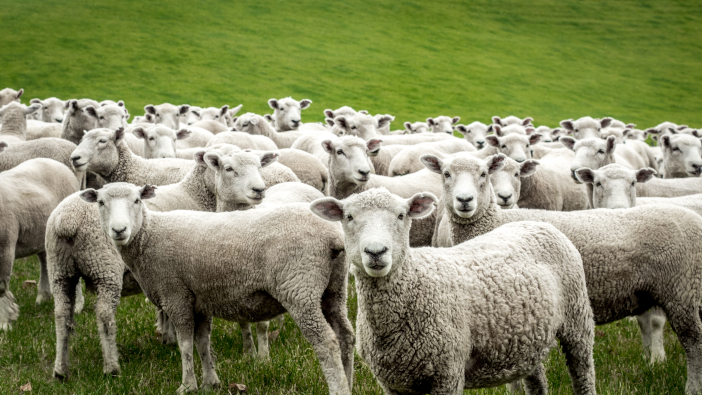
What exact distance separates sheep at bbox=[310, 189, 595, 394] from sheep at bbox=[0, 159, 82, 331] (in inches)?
171

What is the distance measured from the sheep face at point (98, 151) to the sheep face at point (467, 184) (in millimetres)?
4158

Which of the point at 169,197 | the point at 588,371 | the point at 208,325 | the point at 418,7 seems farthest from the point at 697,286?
the point at 418,7

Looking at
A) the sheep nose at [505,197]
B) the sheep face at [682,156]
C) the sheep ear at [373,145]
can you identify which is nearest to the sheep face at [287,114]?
the sheep ear at [373,145]

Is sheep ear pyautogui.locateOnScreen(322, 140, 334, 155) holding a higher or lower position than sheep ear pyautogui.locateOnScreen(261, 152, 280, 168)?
lower

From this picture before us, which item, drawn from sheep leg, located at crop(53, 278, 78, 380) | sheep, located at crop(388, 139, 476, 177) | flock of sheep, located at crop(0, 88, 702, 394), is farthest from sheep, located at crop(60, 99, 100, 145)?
sheep leg, located at crop(53, 278, 78, 380)

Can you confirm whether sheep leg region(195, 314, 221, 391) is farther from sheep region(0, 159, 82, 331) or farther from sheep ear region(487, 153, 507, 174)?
sheep ear region(487, 153, 507, 174)

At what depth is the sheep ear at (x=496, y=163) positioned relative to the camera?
5680 mm

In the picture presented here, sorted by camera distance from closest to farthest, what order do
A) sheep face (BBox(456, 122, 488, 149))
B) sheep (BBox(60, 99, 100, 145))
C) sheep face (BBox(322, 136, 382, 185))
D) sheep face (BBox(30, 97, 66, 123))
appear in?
sheep face (BBox(322, 136, 382, 185)) < sheep (BBox(60, 99, 100, 145)) < sheep face (BBox(456, 122, 488, 149)) < sheep face (BBox(30, 97, 66, 123))

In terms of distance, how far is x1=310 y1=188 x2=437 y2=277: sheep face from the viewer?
3.39m

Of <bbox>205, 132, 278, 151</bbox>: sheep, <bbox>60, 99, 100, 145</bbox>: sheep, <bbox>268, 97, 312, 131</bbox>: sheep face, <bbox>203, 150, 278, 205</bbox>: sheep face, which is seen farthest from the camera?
<bbox>268, 97, 312, 131</bbox>: sheep face

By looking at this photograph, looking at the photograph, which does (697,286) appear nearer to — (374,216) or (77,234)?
(374,216)

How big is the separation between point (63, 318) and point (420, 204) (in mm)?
3362

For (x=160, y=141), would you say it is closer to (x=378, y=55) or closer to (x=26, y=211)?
(x=26, y=211)

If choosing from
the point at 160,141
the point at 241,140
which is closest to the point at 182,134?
the point at 160,141
